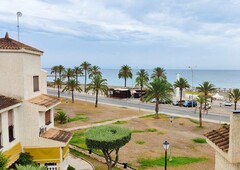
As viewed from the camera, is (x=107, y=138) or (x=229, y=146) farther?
(x=107, y=138)

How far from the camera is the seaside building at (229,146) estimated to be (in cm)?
918

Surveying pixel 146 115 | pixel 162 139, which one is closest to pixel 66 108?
pixel 146 115

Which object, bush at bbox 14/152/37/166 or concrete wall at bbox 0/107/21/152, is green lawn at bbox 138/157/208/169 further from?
concrete wall at bbox 0/107/21/152

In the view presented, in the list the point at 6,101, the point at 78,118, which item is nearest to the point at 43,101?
the point at 6,101

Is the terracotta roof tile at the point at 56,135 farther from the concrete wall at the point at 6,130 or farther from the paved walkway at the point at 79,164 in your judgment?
the paved walkway at the point at 79,164

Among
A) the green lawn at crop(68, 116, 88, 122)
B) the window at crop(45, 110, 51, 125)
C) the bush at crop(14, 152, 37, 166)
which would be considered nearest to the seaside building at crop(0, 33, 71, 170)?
the bush at crop(14, 152, 37, 166)

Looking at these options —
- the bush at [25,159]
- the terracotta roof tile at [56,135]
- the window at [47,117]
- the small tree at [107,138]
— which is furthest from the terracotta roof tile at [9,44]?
the small tree at [107,138]

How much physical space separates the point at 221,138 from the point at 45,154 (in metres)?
12.6

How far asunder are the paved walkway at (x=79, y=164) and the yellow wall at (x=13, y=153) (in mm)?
6787

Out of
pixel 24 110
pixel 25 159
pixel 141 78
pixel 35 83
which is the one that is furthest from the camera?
pixel 141 78

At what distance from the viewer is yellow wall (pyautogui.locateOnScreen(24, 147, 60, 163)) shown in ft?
61.9

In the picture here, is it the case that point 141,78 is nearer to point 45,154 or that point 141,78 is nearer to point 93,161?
point 93,161

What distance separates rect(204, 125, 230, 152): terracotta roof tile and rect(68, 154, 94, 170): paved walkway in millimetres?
14628

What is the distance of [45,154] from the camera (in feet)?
62.2
